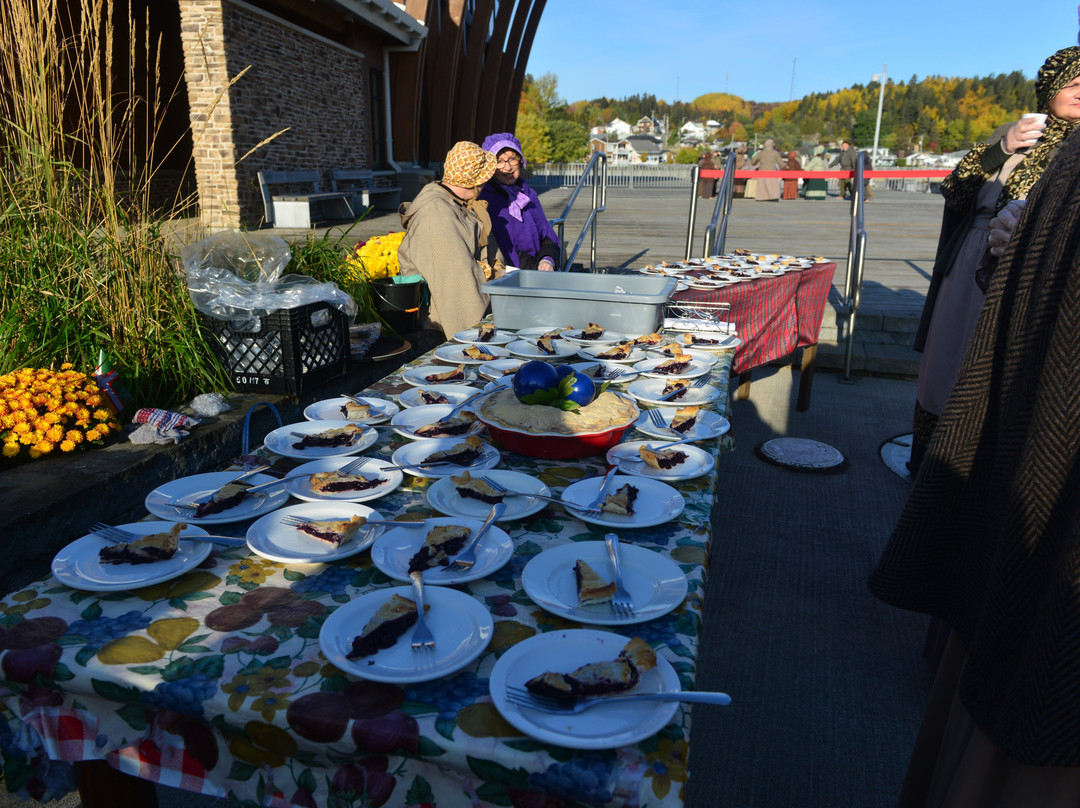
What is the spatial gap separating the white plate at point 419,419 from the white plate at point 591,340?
3.05 feet

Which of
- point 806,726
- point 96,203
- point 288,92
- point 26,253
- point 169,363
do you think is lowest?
point 806,726

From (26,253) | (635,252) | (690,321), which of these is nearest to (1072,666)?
(690,321)

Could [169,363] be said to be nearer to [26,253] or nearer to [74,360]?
[74,360]

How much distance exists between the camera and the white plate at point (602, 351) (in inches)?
110

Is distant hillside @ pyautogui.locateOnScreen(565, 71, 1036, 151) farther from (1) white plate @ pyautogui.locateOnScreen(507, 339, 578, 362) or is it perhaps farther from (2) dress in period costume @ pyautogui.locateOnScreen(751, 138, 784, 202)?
(1) white plate @ pyautogui.locateOnScreen(507, 339, 578, 362)

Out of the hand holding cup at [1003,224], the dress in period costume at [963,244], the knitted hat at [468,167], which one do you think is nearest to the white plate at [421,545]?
the hand holding cup at [1003,224]

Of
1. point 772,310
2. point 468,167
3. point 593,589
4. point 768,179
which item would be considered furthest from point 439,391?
point 768,179

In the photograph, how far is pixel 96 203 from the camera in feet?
10.0

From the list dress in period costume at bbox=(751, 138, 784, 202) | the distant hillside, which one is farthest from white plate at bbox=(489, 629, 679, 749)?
the distant hillside

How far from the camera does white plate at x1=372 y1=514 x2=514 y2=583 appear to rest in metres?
1.27

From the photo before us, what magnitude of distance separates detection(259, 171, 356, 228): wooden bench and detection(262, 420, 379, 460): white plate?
1083 centimetres

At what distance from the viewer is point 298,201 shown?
11.9m

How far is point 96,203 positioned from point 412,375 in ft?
5.83

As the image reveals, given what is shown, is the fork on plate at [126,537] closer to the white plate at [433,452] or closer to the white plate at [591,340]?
the white plate at [433,452]
